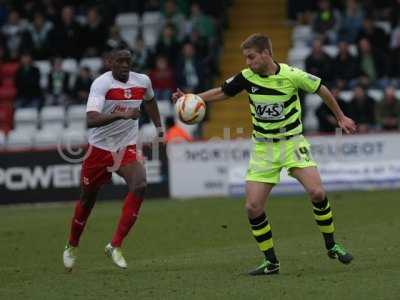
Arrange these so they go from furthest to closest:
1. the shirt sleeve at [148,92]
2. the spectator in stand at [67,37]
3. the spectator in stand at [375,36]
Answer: the spectator in stand at [67,37] → the spectator in stand at [375,36] → the shirt sleeve at [148,92]

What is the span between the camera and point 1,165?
69.5 ft

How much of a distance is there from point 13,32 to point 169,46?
14.3 feet

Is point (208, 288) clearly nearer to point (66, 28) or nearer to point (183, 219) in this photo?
point (183, 219)

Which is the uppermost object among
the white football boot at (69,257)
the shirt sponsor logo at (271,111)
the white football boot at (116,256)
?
the shirt sponsor logo at (271,111)

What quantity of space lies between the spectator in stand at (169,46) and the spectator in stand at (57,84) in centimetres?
216

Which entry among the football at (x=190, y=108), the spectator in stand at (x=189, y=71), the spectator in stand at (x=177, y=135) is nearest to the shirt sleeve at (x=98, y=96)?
the football at (x=190, y=108)

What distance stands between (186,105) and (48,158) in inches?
414

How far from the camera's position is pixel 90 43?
83.6 ft

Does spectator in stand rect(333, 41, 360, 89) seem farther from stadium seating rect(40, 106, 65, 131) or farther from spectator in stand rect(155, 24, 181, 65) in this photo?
stadium seating rect(40, 106, 65, 131)

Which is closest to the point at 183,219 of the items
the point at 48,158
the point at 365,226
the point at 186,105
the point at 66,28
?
the point at 365,226

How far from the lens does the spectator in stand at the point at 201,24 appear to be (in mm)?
25078

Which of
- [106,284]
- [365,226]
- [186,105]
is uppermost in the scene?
[186,105]

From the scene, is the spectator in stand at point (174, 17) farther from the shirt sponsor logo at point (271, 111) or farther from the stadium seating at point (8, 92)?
the shirt sponsor logo at point (271, 111)

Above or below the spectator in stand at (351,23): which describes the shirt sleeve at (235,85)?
above
